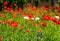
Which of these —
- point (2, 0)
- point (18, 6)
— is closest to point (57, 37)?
point (2, 0)

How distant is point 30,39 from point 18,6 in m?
5.65

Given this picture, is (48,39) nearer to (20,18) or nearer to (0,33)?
(0,33)

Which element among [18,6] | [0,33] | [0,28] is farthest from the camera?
[18,6]

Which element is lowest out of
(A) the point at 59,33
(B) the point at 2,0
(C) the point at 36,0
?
(C) the point at 36,0

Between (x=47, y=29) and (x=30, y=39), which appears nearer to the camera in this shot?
(x=30, y=39)

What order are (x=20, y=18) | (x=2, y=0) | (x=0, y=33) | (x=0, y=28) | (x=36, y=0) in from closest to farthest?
(x=0, y=33) < (x=0, y=28) < (x=20, y=18) < (x=2, y=0) < (x=36, y=0)

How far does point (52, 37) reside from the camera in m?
5.23

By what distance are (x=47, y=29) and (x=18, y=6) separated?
4.69 m

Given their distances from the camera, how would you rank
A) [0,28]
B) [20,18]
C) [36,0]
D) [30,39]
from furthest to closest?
[36,0] < [20,18] < [0,28] < [30,39]

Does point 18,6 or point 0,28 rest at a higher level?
point 0,28

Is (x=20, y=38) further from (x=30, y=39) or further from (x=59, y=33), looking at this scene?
(x=59, y=33)

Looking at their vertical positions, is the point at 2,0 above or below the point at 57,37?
below

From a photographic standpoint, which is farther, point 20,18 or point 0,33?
point 20,18

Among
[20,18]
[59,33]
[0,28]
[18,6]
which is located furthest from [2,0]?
[59,33]
